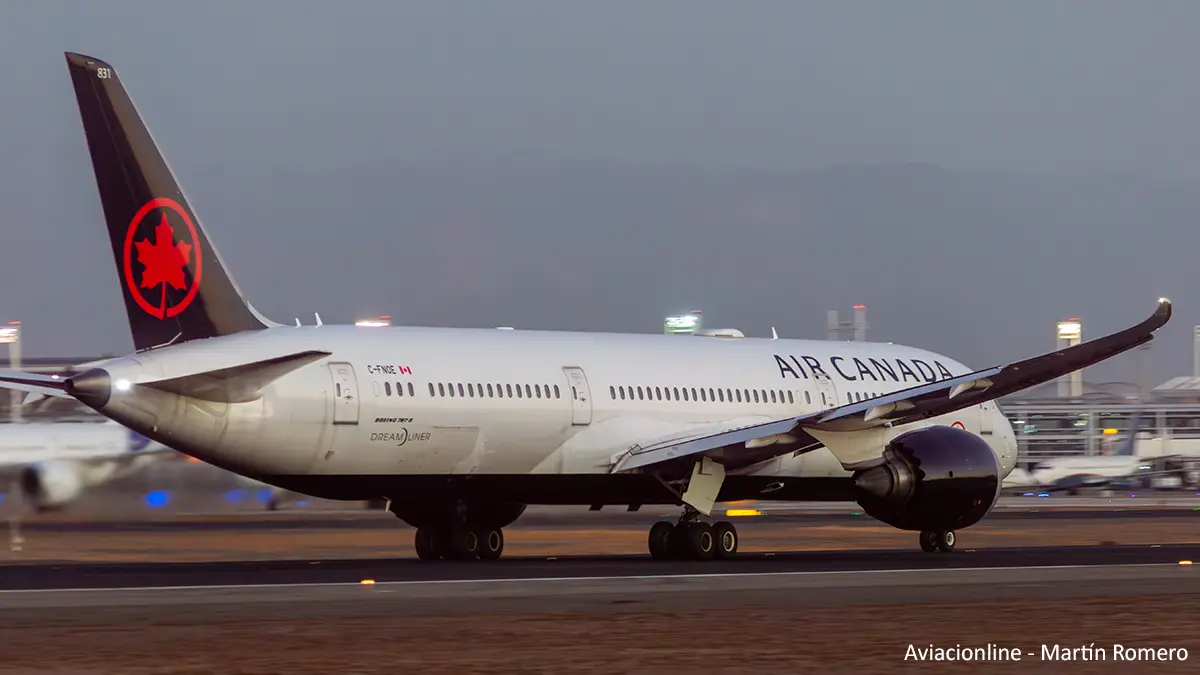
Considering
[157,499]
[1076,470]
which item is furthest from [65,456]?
[1076,470]

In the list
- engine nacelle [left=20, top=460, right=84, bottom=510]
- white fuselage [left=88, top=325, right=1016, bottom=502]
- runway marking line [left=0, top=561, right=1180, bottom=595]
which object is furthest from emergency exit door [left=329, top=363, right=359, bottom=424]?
engine nacelle [left=20, top=460, right=84, bottom=510]

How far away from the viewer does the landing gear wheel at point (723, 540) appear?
1104 inches

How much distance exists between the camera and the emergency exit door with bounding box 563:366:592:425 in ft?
91.3

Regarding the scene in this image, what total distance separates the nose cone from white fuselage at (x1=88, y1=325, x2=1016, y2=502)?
0.13 meters

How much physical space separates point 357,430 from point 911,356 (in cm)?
1347

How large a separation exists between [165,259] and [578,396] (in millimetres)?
7114

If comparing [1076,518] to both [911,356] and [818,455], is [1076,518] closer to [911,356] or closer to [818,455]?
[911,356]

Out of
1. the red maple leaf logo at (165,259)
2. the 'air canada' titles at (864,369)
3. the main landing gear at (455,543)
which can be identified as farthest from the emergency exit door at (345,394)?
the 'air canada' titles at (864,369)

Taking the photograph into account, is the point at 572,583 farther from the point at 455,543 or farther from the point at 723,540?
the point at 455,543

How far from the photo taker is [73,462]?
45188 mm

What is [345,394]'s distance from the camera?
981 inches

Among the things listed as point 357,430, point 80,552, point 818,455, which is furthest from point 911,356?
point 80,552

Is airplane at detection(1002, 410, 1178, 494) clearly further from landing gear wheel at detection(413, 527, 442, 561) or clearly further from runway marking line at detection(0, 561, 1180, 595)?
runway marking line at detection(0, 561, 1180, 595)

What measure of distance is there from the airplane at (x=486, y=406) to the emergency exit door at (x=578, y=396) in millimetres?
27
